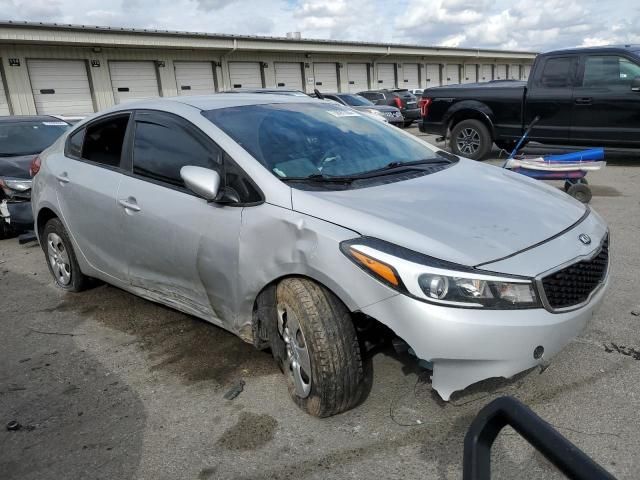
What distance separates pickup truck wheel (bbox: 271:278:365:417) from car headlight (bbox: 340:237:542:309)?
35cm

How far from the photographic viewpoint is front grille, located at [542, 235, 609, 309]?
7.68ft

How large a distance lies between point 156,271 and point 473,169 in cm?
212

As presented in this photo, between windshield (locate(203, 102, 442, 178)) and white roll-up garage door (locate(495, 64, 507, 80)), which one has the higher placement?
windshield (locate(203, 102, 442, 178))

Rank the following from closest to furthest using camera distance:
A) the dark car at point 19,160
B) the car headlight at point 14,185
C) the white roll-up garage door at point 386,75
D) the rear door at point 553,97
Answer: the dark car at point 19,160, the car headlight at point 14,185, the rear door at point 553,97, the white roll-up garage door at point 386,75

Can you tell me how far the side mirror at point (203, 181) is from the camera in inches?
112

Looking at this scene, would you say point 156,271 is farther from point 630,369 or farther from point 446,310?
point 630,369

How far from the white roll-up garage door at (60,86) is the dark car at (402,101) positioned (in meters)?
11.4

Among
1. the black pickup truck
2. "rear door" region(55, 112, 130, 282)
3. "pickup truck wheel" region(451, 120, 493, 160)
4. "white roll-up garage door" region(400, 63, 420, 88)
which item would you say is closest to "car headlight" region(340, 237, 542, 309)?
"rear door" region(55, 112, 130, 282)

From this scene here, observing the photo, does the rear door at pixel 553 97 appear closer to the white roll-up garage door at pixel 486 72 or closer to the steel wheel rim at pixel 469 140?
the steel wheel rim at pixel 469 140

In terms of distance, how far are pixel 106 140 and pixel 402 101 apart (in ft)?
63.6

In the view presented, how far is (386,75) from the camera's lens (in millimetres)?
35969

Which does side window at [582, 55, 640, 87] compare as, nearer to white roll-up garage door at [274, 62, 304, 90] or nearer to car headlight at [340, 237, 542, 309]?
car headlight at [340, 237, 542, 309]

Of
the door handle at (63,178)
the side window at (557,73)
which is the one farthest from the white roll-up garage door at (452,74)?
the door handle at (63,178)

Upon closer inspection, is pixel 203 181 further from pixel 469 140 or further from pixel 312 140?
pixel 469 140
